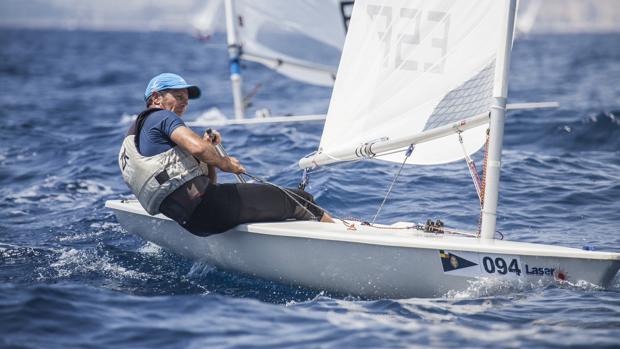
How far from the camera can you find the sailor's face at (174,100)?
5480 millimetres

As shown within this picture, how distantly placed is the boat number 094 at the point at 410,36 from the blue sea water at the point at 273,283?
4.91 ft

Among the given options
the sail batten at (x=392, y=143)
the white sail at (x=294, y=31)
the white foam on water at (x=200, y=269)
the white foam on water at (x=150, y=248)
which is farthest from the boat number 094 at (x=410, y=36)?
the white sail at (x=294, y=31)

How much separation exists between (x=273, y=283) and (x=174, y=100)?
133cm

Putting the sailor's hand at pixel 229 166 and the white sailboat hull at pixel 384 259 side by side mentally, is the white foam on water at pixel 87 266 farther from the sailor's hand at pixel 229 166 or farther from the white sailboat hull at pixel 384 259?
the sailor's hand at pixel 229 166

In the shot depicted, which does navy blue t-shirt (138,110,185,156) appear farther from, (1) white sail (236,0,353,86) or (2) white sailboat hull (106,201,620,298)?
(1) white sail (236,0,353,86)

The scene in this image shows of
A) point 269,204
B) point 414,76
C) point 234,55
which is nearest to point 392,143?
point 414,76

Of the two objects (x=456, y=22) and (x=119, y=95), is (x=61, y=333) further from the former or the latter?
(x=119, y=95)

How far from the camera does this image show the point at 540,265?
480cm

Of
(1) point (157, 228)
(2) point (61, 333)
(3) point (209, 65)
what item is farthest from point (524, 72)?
(2) point (61, 333)

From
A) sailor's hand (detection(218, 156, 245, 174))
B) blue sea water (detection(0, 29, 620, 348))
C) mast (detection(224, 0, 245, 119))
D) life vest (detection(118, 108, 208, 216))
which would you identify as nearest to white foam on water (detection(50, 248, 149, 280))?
blue sea water (detection(0, 29, 620, 348))

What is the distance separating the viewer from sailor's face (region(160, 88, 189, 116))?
5480mm

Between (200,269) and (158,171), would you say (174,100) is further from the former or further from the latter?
(200,269)

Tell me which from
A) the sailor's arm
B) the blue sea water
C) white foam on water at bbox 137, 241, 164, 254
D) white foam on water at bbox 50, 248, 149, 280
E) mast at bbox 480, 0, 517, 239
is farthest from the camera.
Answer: white foam on water at bbox 137, 241, 164, 254

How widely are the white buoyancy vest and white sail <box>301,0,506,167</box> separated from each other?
0.86 metres
